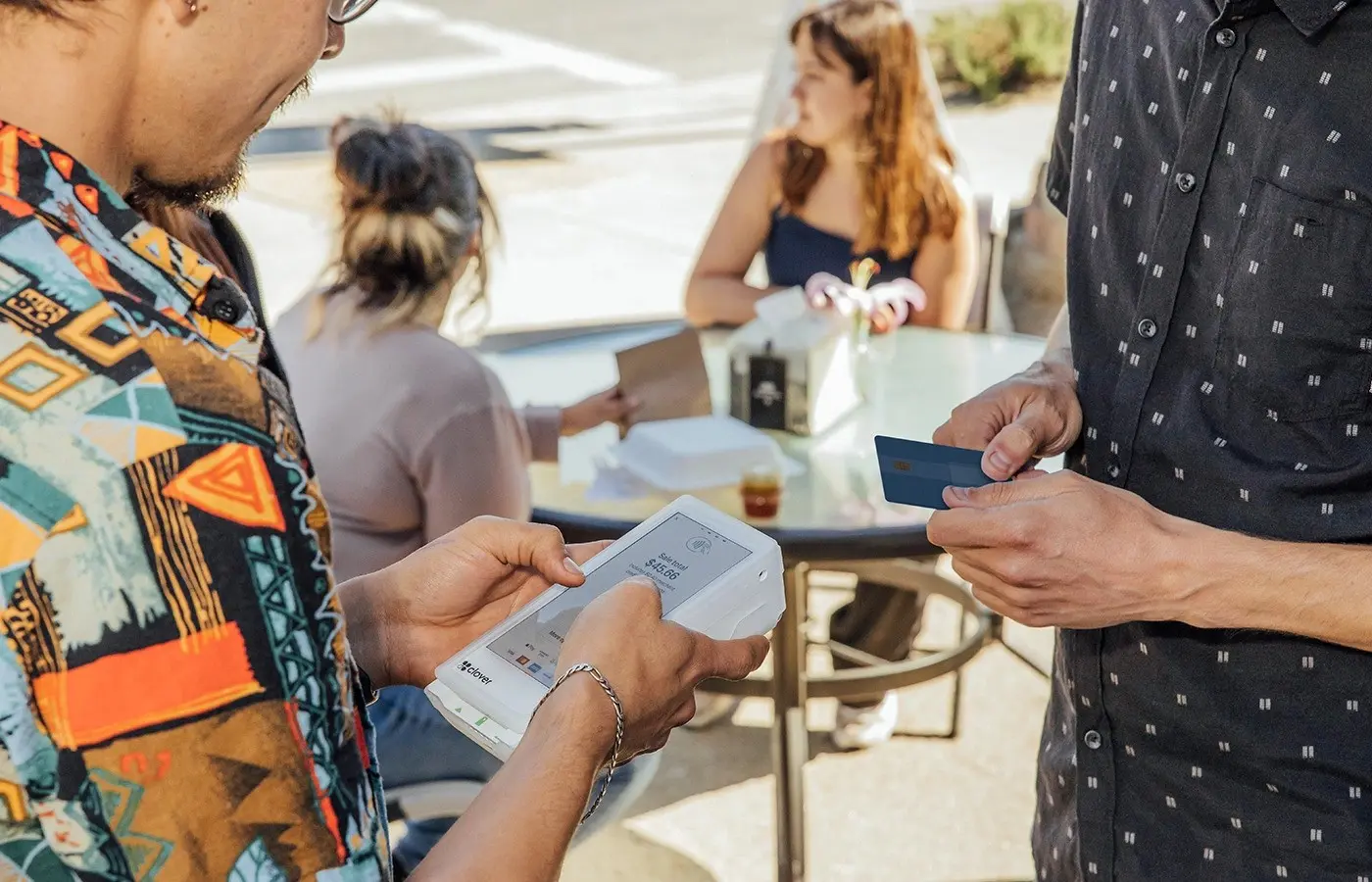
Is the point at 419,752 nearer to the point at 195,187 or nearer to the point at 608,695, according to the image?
the point at 608,695

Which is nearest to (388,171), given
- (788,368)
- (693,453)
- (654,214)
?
(693,453)

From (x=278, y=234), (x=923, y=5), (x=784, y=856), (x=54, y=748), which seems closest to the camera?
(x=54, y=748)

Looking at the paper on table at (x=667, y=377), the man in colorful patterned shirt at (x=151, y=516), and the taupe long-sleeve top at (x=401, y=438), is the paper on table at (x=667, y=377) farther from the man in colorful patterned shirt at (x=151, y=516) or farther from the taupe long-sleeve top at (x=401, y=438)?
the man in colorful patterned shirt at (x=151, y=516)

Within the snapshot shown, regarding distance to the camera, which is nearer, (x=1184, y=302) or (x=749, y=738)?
Answer: (x=1184, y=302)

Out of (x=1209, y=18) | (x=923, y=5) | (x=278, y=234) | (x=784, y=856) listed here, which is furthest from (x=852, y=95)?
(x=923, y=5)

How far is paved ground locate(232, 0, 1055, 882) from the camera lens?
3289mm

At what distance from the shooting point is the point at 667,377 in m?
2.88

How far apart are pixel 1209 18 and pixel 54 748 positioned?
3.92 feet

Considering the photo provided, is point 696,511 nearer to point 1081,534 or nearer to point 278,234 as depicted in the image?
point 1081,534

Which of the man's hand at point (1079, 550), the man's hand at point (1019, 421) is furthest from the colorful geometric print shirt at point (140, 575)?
the man's hand at point (1019, 421)

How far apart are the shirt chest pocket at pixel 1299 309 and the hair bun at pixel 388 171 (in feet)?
5.76

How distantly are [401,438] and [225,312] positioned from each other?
179 centimetres

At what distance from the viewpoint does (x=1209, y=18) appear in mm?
1377

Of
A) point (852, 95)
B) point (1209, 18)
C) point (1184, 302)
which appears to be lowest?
point (852, 95)
